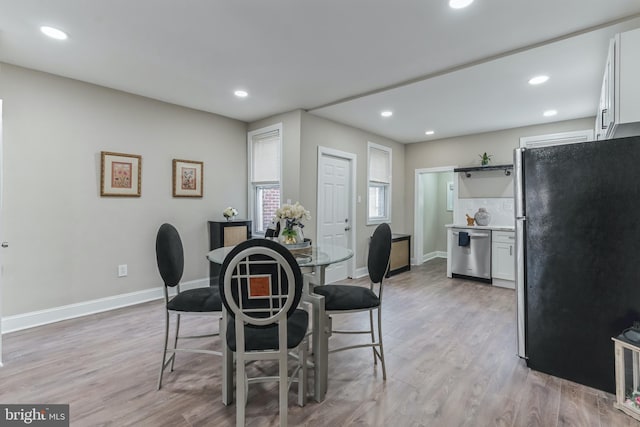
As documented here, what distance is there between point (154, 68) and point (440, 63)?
9.19ft

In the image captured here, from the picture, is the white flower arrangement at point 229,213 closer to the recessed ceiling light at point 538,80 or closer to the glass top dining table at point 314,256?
the glass top dining table at point 314,256

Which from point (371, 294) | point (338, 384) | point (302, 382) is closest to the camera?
point (302, 382)

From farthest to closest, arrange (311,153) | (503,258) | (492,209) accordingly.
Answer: (492,209) → (503,258) → (311,153)

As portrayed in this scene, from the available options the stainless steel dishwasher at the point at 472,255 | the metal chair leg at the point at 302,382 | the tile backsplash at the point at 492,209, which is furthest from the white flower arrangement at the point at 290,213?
the tile backsplash at the point at 492,209

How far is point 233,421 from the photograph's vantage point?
1.79 metres

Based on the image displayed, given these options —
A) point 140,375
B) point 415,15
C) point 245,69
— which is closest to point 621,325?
point 415,15

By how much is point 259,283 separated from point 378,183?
15.5 ft

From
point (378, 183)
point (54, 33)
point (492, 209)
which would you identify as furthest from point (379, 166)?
point (54, 33)

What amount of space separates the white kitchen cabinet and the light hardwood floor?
1674mm

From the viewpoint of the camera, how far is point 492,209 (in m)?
5.47

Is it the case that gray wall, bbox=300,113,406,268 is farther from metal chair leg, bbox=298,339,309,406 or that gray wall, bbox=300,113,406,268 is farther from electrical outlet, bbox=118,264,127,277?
metal chair leg, bbox=298,339,309,406

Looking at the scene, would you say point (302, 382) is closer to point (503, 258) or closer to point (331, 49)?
point (331, 49)

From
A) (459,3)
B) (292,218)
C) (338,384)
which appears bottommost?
(338,384)

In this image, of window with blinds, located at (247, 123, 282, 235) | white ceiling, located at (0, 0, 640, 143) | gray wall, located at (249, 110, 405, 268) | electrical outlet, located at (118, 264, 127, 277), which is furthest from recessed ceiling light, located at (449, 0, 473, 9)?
electrical outlet, located at (118, 264, 127, 277)
